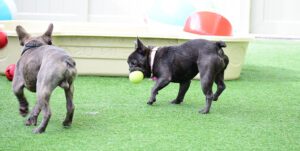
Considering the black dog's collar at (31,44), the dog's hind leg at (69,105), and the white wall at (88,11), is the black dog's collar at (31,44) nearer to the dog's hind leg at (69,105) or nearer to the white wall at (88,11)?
the dog's hind leg at (69,105)

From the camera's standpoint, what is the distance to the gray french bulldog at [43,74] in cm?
429

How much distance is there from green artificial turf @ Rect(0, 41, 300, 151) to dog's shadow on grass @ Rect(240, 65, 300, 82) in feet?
0.17

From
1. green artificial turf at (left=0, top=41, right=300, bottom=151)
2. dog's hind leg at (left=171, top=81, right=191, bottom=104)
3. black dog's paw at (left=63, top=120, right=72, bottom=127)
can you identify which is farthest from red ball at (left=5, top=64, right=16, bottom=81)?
black dog's paw at (left=63, top=120, right=72, bottom=127)

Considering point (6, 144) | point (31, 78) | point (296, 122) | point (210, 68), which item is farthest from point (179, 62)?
point (6, 144)

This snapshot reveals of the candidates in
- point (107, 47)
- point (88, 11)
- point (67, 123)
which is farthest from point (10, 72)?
point (88, 11)

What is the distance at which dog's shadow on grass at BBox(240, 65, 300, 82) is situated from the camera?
7.20 meters

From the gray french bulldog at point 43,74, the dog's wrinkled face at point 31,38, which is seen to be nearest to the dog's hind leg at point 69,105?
the gray french bulldog at point 43,74

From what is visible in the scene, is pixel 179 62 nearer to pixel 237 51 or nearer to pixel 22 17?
pixel 237 51

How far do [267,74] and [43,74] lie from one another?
4002 millimetres

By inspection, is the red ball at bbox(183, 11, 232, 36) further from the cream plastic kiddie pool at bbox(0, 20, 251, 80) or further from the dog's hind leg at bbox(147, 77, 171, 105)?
the dog's hind leg at bbox(147, 77, 171, 105)

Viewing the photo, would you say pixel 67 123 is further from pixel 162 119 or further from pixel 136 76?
pixel 136 76

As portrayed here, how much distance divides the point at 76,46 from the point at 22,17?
20.2 ft

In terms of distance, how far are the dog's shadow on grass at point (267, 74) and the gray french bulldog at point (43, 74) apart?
10.2 ft

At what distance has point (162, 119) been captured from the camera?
16.2 feet
